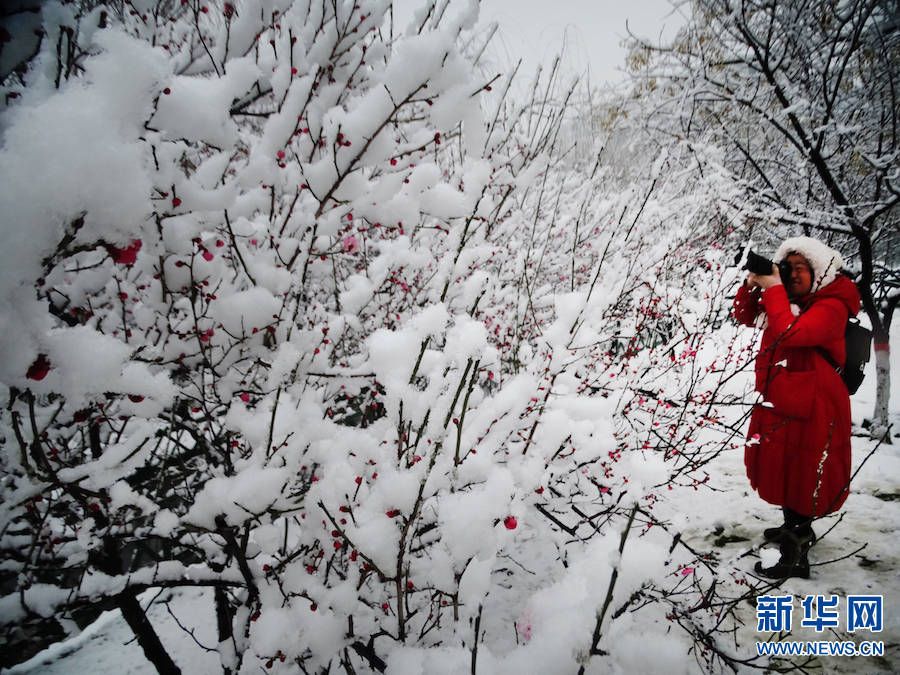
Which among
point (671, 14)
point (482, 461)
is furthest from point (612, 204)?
point (482, 461)

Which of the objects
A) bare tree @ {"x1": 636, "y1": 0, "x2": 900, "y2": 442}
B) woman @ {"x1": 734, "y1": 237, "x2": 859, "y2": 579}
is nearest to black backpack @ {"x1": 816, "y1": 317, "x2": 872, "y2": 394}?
woman @ {"x1": 734, "y1": 237, "x2": 859, "y2": 579}

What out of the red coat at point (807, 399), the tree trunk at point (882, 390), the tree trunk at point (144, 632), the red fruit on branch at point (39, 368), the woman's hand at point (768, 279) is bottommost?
the tree trunk at point (144, 632)

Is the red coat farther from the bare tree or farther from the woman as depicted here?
the bare tree

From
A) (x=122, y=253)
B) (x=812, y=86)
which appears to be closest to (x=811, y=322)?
(x=122, y=253)

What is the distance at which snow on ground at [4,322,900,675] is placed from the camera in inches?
90.1

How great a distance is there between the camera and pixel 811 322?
209 cm

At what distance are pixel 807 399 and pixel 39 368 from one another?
3266mm

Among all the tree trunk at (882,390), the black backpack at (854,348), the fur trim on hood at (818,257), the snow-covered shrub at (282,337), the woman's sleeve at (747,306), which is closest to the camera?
the snow-covered shrub at (282,337)

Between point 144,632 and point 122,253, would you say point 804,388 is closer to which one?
point 122,253

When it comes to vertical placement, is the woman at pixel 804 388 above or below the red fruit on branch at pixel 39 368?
above

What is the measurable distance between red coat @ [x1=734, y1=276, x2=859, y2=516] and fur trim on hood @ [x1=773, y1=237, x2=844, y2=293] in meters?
0.05

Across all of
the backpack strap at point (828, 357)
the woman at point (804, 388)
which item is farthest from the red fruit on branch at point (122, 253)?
the backpack strap at point (828, 357)

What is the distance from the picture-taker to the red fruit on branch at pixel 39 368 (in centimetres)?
78

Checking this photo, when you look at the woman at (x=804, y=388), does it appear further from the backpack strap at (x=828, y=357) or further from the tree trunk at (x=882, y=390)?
the tree trunk at (x=882, y=390)
